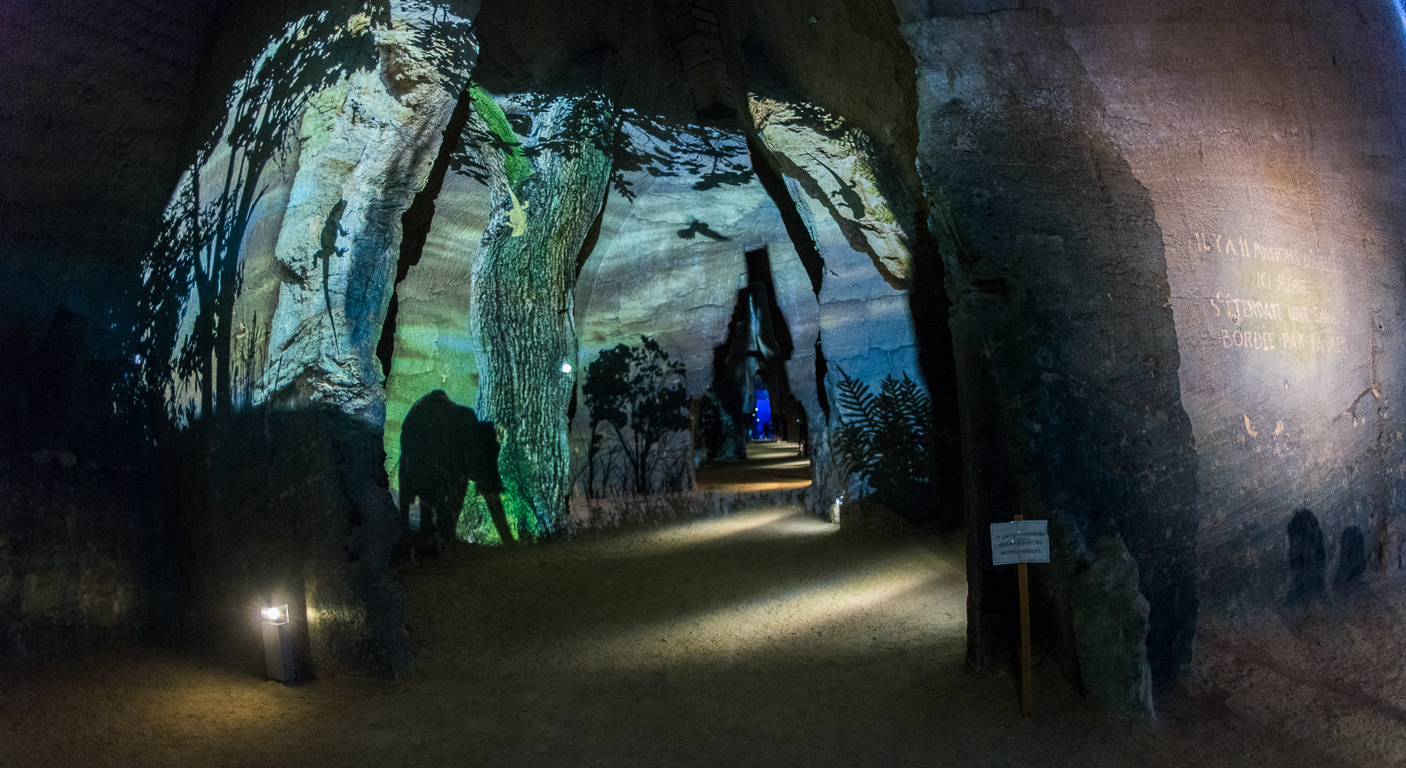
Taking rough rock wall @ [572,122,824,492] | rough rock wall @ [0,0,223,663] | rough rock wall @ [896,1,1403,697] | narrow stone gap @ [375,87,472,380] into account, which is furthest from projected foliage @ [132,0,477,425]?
rough rock wall @ [572,122,824,492]

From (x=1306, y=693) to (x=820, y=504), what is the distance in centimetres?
688

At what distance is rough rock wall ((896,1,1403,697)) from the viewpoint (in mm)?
3824

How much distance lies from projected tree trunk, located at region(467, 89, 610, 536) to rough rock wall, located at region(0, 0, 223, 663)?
4.09m

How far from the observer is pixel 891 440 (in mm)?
8766

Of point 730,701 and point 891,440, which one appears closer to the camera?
point 730,701

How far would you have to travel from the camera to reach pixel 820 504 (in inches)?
414

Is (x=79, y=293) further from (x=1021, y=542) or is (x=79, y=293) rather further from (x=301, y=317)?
(x=1021, y=542)

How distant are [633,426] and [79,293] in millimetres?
9184

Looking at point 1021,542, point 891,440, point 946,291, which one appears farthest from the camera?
point 891,440

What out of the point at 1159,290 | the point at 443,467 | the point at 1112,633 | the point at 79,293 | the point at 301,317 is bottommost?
the point at 1112,633

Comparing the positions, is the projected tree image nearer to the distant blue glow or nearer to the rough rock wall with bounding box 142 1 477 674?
the rough rock wall with bounding box 142 1 477 674

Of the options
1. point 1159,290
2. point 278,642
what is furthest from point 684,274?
point 1159,290

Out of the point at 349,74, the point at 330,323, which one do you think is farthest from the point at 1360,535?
the point at 349,74

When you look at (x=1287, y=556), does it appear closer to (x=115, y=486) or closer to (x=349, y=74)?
(x=349, y=74)
